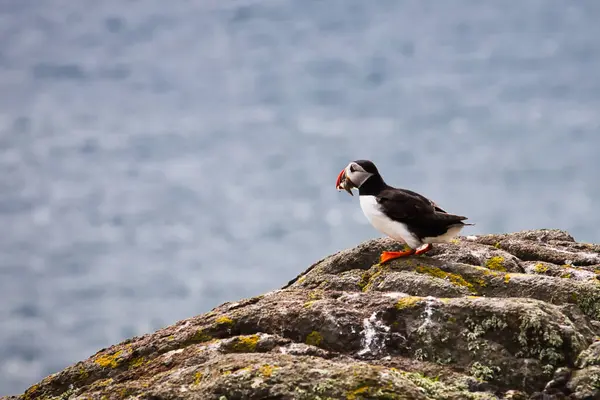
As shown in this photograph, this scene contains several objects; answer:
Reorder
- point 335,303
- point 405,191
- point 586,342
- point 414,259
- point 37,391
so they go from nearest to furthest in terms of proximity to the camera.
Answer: point 586,342, point 335,303, point 37,391, point 414,259, point 405,191

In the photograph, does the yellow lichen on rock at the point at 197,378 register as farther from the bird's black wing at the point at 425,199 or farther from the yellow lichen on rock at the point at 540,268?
the yellow lichen on rock at the point at 540,268

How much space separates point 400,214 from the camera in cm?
1221

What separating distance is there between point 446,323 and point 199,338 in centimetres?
333

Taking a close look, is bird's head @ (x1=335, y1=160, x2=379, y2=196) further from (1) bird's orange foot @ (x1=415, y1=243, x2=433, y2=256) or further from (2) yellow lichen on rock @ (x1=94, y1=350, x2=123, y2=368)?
(2) yellow lichen on rock @ (x1=94, y1=350, x2=123, y2=368)

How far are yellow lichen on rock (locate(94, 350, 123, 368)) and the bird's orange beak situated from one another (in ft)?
19.4

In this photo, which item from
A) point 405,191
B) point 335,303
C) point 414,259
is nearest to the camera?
point 335,303

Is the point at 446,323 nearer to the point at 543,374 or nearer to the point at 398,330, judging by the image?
the point at 398,330

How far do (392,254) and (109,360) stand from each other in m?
5.17

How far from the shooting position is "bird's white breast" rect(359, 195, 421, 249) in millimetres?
12000

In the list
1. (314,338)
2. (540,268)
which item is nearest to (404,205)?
(540,268)

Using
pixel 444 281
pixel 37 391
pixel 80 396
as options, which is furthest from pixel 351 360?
pixel 37 391

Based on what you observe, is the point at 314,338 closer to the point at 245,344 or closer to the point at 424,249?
the point at 245,344

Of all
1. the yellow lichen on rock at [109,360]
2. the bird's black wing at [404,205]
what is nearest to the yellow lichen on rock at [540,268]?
the bird's black wing at [404,205]

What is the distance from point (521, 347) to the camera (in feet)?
25.6
